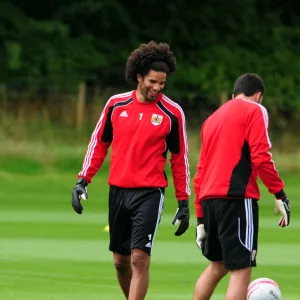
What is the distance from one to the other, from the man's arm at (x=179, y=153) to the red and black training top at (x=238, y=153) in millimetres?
679

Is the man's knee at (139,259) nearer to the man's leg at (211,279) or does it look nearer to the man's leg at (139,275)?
the man's leg at (139,275)

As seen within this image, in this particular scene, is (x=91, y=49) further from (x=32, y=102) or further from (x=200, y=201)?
(x=200, y=201)

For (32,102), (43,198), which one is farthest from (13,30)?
A: (43,198)

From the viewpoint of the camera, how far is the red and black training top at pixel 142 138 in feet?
29.3

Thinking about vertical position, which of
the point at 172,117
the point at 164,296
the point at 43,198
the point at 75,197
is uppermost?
the point at 172,117

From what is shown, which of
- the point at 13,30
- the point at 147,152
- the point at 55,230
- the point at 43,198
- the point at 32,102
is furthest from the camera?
the point at 13,30

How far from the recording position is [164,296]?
34.1 ft

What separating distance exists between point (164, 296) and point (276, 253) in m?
3.27

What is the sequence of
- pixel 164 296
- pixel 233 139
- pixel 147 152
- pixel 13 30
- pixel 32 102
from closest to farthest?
pixel 233 139
pixel 147 152
pixel 164 296
pixel 32 102
pixel 13 30

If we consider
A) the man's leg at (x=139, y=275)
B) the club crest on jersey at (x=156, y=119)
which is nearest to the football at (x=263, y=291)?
the man's leg at (x=139, y=275)

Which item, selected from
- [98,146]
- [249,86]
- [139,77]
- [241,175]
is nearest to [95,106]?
[98,146]

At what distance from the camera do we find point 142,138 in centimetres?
891

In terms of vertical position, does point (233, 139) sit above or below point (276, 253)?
above

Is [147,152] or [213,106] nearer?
[147,152]
